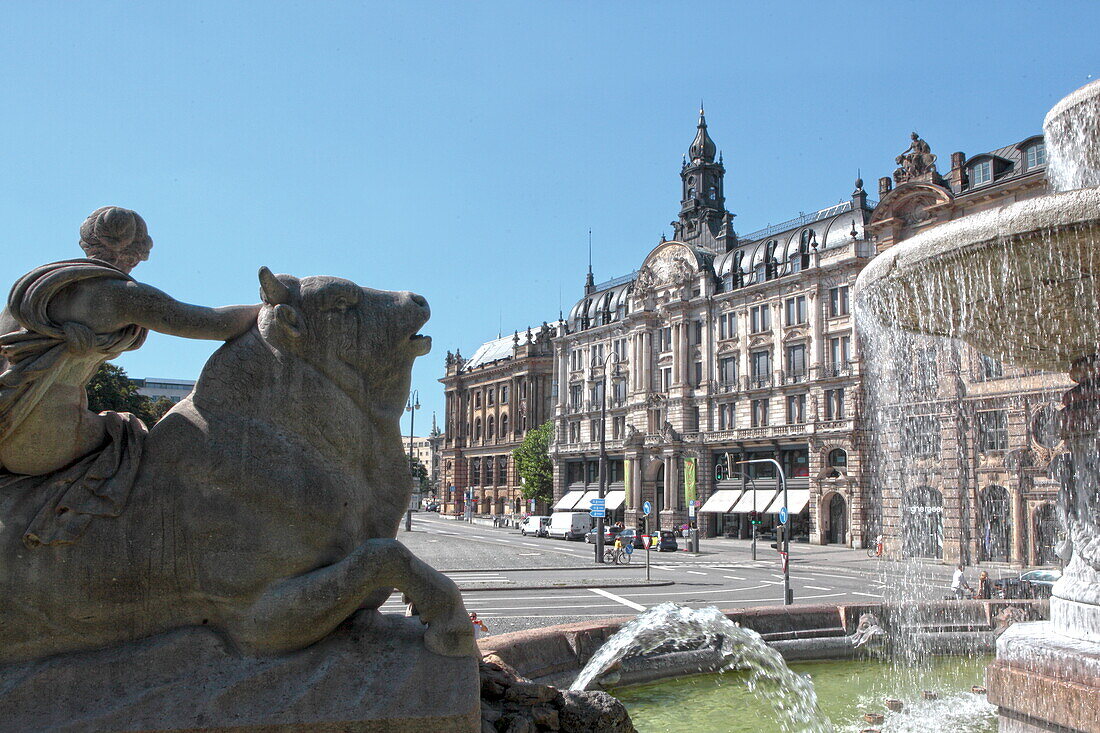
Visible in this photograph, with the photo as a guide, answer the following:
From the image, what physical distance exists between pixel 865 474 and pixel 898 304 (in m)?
39.7

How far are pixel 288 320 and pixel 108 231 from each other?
2.73 feet

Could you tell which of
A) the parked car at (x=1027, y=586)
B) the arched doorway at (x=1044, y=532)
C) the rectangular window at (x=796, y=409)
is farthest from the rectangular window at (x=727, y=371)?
the parked car at (x=1027, y=586)

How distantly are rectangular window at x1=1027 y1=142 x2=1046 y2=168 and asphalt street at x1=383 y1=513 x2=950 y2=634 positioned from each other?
18736mm

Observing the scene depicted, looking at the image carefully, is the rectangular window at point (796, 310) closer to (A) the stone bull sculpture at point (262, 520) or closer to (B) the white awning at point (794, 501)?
(B) the white awning at point (794, 501)

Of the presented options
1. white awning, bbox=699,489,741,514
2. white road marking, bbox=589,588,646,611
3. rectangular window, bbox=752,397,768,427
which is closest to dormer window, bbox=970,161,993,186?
rectangular window, bbox=752,397,768,427

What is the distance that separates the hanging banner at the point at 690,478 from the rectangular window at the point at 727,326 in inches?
329

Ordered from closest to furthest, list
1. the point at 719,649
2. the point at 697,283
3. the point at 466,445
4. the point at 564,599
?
1. the point at 719,649
2. the point at 564,599
3. the point at 697,283
4. the point at 466,445

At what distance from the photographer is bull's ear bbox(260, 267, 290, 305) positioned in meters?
3.29

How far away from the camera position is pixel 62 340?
3.03 metres

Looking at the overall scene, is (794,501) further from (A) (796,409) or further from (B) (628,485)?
(B) (628,485)

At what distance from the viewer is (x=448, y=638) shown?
3.16m

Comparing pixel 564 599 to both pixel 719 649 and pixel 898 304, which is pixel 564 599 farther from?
pixel 898 304

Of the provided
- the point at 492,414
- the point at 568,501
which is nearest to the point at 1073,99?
the point at 568,501

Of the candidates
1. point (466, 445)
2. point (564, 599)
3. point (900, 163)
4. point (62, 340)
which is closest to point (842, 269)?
point (900, 163)
